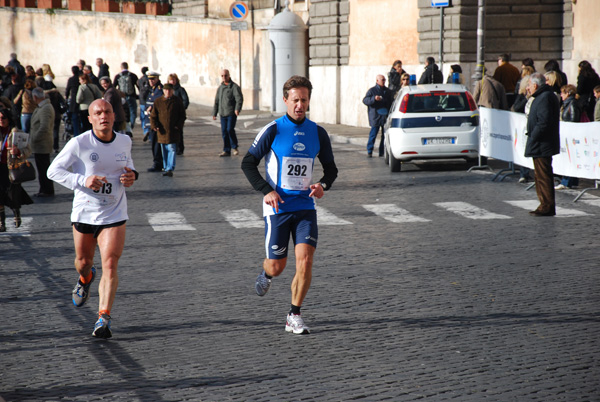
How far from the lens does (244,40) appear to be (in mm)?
38344

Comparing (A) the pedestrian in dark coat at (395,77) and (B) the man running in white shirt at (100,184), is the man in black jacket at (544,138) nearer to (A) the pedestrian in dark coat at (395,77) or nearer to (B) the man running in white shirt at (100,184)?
(B) the man running in white shirt at (100,184)

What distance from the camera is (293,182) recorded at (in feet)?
23.2

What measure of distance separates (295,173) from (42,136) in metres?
9.11

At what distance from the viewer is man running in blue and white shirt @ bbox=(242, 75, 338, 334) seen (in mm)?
6996

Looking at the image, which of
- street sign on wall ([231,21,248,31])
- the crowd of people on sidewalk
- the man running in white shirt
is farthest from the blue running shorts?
street sign on wall ([231,21,248,31])

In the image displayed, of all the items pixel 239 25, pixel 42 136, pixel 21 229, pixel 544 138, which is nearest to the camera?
pixel 21 229

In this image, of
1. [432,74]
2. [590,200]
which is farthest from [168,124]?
[432,74]

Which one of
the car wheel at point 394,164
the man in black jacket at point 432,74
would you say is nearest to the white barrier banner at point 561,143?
the car wheel at point 394,164

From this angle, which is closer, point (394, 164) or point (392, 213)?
point (392, 213)

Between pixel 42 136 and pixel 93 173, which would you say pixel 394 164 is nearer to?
pixel 42 136

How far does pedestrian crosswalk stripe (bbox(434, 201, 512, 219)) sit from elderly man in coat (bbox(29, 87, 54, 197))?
585 centimetres

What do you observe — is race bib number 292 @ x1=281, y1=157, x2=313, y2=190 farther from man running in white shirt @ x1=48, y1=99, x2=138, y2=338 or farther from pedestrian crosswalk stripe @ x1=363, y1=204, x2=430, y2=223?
pedestrian crosswalk stripe @ x1=363, y1=204, x2=430, y2=223

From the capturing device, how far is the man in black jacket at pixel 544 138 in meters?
12.8

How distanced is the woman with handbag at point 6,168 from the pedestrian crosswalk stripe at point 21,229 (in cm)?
8
